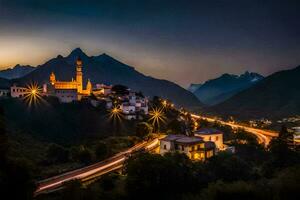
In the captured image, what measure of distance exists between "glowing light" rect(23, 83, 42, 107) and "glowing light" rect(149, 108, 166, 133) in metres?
28.8

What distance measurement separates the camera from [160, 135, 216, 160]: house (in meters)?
52.1

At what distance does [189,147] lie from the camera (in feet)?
171

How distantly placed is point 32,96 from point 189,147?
177 feet

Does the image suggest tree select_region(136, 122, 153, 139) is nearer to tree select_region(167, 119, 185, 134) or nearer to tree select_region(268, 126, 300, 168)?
tree select_region(167, 119, 185, 134)

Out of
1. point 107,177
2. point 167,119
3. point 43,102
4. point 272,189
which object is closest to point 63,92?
point 43,102

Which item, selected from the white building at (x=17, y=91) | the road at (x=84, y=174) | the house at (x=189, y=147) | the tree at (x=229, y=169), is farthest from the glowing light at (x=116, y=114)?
the tree at (x=229, y=169)

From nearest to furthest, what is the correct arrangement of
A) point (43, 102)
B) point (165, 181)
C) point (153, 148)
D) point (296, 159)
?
point (165, 181) → point (296, 159) → point (153, 148) → point (43, 102)

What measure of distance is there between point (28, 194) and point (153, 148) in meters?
32.3

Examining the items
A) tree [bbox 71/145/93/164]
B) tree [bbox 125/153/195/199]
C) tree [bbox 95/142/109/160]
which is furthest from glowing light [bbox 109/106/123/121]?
tree [bbox 125/153/195/199]

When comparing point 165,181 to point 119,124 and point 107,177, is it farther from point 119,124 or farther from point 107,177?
point 119,124

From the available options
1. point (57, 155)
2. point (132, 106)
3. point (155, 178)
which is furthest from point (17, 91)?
point (155, 178)

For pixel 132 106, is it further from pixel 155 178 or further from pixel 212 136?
pixel 155 178

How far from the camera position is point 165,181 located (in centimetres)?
3303

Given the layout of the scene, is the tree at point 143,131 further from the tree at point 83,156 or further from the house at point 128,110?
the tree at point 83,156
